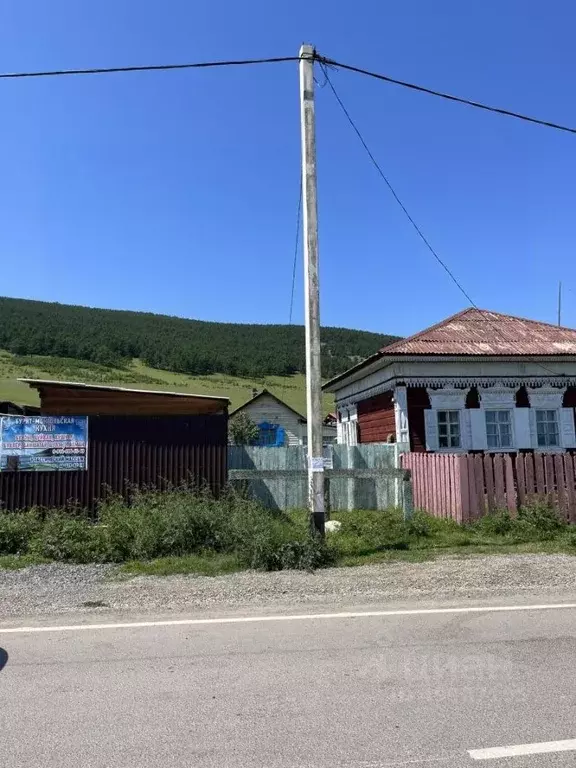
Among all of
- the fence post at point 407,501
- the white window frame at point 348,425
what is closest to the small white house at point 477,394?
the white window frame at point 348,425

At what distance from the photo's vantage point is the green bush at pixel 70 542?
→ 9609 millimetres

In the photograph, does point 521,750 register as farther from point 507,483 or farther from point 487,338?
point 487,338

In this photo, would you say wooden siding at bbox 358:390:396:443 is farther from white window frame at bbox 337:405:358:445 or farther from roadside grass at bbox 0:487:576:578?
roadside grass at bbox 0:487:576:578

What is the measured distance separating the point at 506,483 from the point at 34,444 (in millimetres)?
9620

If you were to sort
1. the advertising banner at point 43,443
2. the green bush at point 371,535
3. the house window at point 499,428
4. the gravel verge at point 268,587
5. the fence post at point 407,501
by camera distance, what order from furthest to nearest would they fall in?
1. the house window at point 499,428
2. the fence post at point 407,501
3. the advertising banner at point 43,443
4. the green bush at point 371,535
5. the gravel verge at point 268,587

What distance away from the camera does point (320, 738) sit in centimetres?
376

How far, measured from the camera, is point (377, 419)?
20031mm

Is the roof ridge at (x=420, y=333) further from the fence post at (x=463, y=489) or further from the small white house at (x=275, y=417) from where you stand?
the small white house at (x=275, y=417)

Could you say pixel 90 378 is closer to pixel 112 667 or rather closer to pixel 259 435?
pixel 259 435

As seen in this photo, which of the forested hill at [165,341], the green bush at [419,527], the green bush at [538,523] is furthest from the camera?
the forested hill at [165,341]

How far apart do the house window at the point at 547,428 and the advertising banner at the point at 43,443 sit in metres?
13.0

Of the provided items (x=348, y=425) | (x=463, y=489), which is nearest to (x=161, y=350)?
(x=348, y=425)

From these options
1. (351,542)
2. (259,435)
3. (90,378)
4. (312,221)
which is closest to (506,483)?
(351,542)

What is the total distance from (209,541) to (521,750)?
22.8 ft
